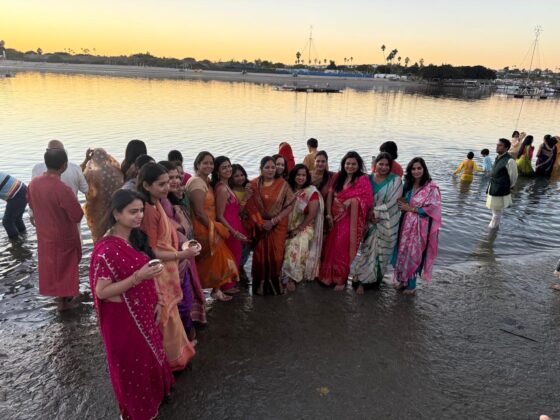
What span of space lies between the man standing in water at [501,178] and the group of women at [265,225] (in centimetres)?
319

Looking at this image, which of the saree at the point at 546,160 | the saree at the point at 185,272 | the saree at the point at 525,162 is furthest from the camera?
the saree at the point at 525,162

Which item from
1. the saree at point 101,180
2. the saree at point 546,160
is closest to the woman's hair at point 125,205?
the saree at point 101,180

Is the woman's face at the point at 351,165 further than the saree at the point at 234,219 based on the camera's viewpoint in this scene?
Yes

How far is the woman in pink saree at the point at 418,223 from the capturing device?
404cm

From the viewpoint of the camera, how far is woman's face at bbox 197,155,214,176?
11.9 feet

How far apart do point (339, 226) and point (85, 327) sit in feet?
9.01

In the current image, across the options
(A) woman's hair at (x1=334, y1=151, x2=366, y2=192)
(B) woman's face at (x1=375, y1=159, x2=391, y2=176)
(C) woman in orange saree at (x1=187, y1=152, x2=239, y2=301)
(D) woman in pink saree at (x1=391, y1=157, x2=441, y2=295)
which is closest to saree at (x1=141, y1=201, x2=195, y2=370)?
(C) woman in orange saree at (x1=187, y1=152, x2=239, y2=301)

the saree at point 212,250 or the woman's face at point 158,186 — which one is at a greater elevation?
the woman's face at point 158,186

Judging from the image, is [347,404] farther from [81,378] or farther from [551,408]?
[81,378]

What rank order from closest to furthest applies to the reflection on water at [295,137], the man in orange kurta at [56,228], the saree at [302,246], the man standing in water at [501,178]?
the man in orange kurta at [56,228] → the saree at [302,246] → the man standing in water at [501,178] → the reflection on water at [295,137]

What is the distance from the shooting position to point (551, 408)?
2.76 meters

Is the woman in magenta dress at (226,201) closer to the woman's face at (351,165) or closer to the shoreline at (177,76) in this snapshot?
the woman's face at (351,165)

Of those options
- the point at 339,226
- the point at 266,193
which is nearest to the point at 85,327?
the point at 266,193

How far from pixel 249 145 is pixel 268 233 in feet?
32.9
